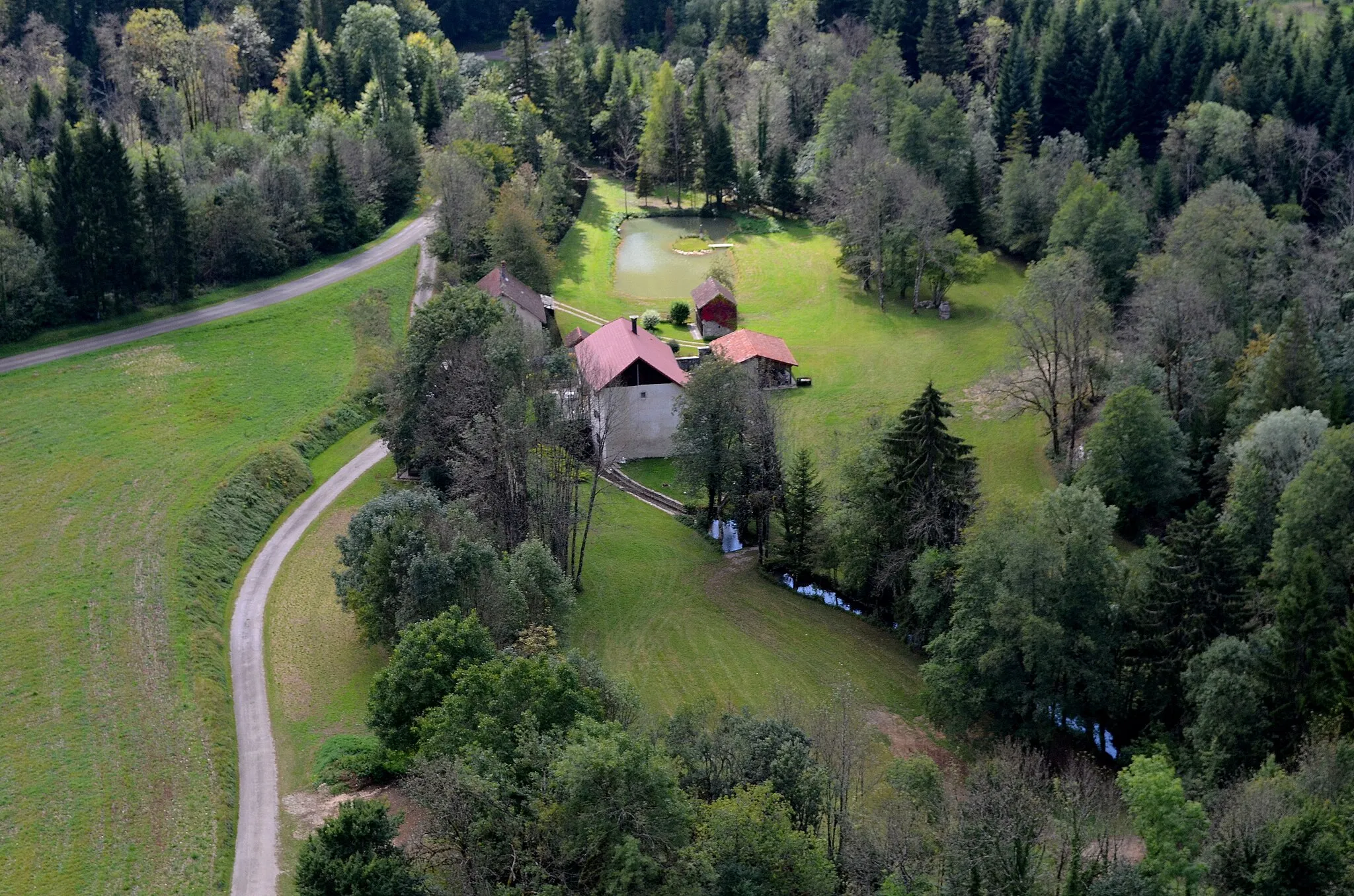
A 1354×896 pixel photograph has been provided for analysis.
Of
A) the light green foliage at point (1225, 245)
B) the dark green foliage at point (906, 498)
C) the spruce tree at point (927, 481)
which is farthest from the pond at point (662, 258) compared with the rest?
the spruce tree at point (927, 481)

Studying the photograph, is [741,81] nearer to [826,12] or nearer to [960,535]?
[826,12]

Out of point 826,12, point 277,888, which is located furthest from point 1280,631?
point 826,12

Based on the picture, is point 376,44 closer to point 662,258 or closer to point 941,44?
point 662,258

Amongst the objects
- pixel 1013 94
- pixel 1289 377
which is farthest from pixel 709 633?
pixel 1013 94

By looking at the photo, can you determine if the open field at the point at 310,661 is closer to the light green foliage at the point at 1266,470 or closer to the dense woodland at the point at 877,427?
the dense woodland at the point at 877,427

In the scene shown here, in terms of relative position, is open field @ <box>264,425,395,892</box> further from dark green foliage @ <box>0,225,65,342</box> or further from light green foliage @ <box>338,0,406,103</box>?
light green foliage @ <box>338,0,406,103</box>

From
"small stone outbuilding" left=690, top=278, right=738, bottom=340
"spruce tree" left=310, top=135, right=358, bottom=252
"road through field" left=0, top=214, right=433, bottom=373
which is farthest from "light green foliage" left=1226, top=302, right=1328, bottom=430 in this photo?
"spruce tree" left=310, top=135, right=358, bottom=252
